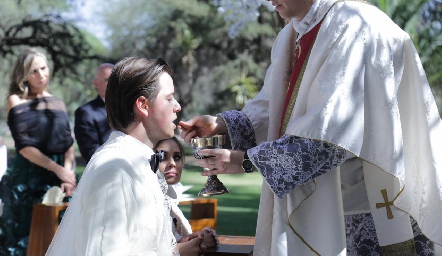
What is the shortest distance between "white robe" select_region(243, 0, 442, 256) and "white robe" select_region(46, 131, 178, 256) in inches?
21.8

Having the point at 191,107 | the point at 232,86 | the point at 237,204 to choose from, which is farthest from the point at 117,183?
the point at 191,107

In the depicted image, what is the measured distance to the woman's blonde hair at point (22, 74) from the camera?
5.94 metres

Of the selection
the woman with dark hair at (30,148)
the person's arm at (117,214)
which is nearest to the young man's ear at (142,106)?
the person's arm at (117,214)

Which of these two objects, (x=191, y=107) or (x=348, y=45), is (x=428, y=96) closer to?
(x=348, y=45)

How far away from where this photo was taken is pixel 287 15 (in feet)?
10.3

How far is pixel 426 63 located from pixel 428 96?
19.0 metres

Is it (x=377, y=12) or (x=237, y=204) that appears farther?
(x=237, y=204)

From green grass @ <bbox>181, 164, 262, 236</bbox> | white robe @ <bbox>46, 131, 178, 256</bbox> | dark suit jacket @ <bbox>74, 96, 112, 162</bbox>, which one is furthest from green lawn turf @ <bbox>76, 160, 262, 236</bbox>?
white robe @ <bbox>46, 131, 178, 256</bbox>

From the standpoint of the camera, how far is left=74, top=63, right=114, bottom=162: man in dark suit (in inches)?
237

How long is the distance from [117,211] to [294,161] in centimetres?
74

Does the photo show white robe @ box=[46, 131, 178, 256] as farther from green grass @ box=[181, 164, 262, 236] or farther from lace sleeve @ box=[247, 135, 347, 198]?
green grass @ box=[181, 164, 262, 236]

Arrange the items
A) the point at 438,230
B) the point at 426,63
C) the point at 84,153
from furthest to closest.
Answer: the point at 426,63 → the point at 84,153 → the point at 438,230

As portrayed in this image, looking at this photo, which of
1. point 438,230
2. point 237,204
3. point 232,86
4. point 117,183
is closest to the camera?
point 117,183

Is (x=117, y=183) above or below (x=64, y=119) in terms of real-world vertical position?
above
